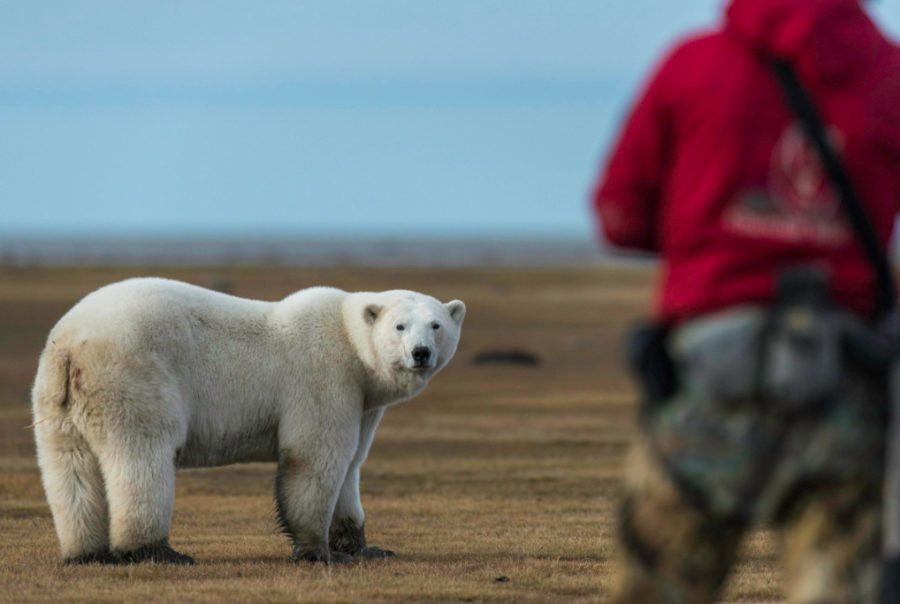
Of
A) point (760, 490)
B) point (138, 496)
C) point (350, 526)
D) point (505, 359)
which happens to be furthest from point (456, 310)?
point (505, 359)

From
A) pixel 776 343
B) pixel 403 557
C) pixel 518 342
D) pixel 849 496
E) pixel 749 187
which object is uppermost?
pixel 749 187

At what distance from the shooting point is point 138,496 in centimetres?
788

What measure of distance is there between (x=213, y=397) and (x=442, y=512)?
10.0 ft

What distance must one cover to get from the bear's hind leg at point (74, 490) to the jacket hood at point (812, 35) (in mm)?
5628

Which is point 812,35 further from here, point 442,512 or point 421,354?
point 442,512

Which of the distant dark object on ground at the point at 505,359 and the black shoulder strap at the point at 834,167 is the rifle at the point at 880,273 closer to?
the black shoulder strap at the point at 834,167

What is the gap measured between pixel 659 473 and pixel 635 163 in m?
0.81

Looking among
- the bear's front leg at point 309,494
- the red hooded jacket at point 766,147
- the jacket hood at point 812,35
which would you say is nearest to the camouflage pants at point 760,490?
the red hooded jacket at point 766,147

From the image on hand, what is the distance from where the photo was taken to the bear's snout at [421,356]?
8719 millimetres

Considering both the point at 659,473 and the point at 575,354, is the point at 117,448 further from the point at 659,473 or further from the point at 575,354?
the point at 575,354

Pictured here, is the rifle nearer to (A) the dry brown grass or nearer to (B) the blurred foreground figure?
(B) the blurred foreground figure

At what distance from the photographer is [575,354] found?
3175 centimetres

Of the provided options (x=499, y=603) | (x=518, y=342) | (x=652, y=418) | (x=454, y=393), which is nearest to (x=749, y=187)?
(x=652, y=418)

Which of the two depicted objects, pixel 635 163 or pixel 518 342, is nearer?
pixel 635 163
